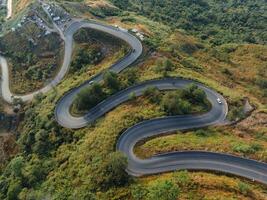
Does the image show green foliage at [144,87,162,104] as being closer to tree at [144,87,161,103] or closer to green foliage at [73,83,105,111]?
tree at [144,87,161,103]

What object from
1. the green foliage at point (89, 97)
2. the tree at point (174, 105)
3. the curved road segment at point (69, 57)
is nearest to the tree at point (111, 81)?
the green foliage at point (89, 97)

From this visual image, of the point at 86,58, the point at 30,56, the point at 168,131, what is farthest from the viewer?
the point at 30,56

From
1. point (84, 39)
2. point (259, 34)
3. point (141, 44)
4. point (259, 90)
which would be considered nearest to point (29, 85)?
point (84, 39)

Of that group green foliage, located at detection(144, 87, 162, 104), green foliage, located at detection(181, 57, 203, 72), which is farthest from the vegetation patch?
green foliage, located at detection(181, 57, 203, 72)

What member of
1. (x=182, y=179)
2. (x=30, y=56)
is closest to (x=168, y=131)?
(x=182, y=179)

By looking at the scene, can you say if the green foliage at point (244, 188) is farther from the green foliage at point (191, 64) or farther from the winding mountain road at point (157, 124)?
the green foliage at point (191, 64)

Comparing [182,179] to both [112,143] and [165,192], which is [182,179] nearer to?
[165,192]
